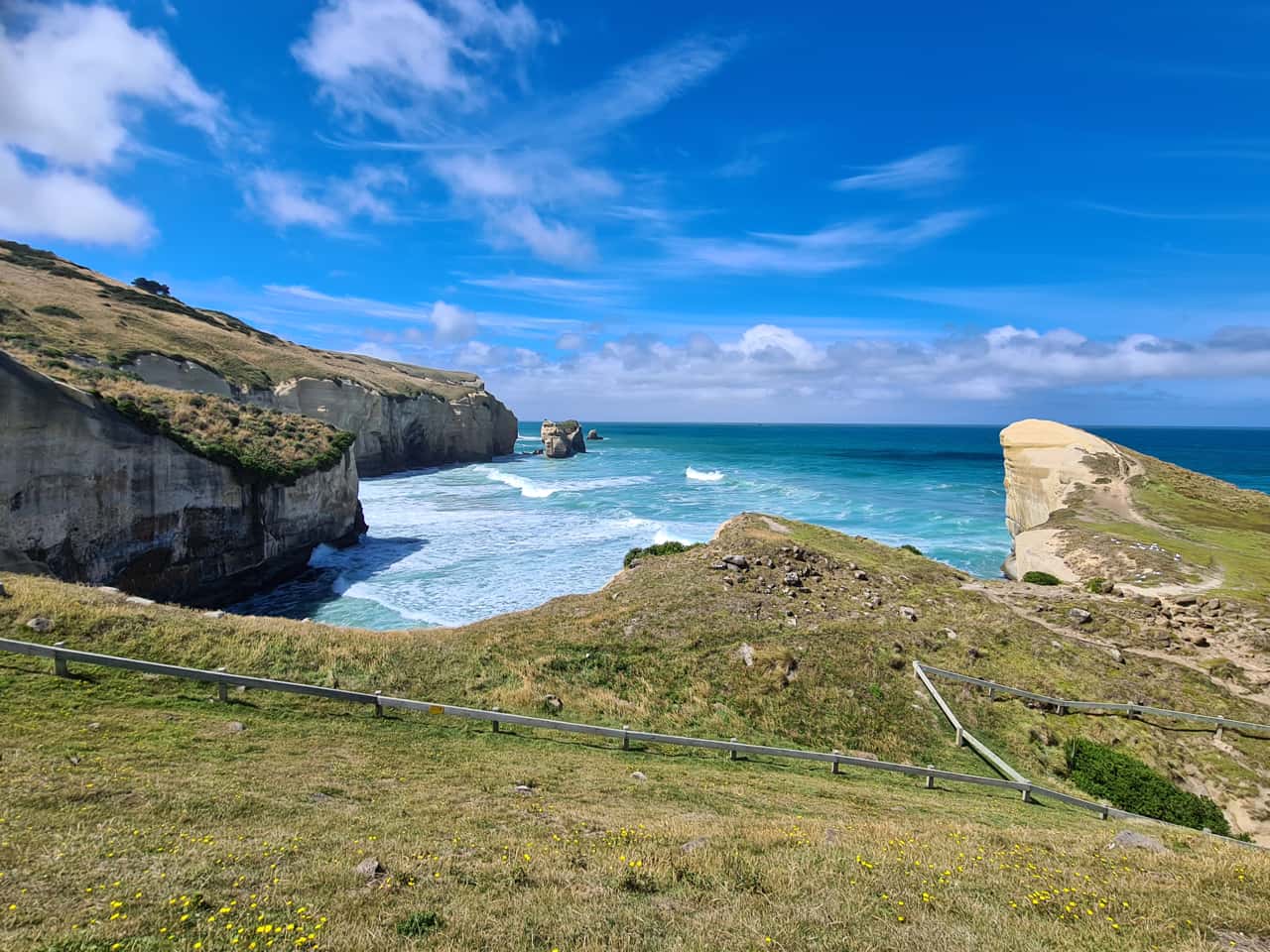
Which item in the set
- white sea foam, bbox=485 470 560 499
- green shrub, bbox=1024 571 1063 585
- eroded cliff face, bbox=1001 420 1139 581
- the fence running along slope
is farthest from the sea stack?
the fence running along slope

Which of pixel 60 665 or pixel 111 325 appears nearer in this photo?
pixel 60 665

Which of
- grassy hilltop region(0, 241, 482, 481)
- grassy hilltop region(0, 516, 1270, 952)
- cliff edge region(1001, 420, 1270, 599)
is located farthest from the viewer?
grassy hilltop region(0, 241, 482, 481)

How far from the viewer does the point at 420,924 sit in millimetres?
5328

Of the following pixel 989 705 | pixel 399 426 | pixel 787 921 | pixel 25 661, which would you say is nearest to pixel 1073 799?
pixel 989 705

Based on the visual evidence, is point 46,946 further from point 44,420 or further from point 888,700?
point 44,420

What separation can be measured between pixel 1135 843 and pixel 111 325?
2868 inches

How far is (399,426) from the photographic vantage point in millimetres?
88750

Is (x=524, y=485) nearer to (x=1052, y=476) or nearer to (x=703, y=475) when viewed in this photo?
→ (x=703, y=475)

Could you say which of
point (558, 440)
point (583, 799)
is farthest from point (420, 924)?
point (558, 440)

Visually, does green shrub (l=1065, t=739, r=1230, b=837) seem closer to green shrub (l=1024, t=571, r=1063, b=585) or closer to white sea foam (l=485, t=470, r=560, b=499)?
green shrub (l=1024, t=571, r=1063, b=585)

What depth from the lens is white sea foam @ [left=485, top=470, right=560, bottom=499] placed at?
2749 inches

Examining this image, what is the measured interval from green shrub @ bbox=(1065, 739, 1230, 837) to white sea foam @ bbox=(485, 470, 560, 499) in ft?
191

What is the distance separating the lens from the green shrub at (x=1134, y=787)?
12.6 meters

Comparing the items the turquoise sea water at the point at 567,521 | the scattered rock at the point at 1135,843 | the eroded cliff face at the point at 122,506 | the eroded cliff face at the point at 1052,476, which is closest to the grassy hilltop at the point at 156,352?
the eroded cliff face at the point at 122,506
